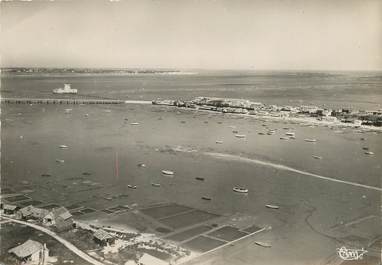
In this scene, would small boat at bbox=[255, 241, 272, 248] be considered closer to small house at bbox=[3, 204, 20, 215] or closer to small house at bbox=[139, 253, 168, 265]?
small house at bbox=[139, 253, 168, 265]

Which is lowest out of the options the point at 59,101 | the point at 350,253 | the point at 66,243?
the point at 350,253

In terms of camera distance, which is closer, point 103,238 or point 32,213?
point 103,238

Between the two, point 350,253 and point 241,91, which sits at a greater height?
point 241,91

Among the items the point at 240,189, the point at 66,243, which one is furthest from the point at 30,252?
the point at 240,189

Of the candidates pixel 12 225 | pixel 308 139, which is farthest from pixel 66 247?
pixel 308 139

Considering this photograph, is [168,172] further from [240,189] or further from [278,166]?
[278,166]

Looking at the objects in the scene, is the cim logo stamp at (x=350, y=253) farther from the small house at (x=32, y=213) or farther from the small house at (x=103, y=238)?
the small house at (x=32, y=213)

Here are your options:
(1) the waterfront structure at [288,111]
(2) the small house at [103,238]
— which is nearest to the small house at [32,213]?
(2) the small house at [103,238]

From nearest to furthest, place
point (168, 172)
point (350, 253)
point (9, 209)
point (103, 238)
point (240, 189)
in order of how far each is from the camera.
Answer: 1. point (103, 238)
2. point (350, 253)
3. point (9, 209)
4. point (240, 189)
5. point (168, 172)
